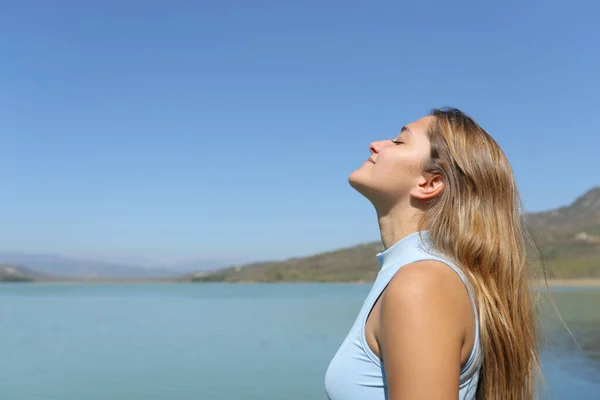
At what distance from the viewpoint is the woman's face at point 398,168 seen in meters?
1.92

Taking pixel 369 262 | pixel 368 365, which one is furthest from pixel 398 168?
pixel 369 262

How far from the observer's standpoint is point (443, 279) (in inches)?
61.4

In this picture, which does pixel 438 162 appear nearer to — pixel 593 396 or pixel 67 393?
pixel 593 396

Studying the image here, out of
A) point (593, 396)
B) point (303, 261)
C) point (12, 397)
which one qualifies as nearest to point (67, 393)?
point (12, 397)

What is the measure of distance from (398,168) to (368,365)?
0.61 m

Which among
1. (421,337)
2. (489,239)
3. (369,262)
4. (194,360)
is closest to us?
(421,337)

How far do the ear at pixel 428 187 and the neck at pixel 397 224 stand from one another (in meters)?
0.06

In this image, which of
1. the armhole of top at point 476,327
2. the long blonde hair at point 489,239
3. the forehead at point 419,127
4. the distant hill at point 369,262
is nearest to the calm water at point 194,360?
the long blonde hair at point 489,239

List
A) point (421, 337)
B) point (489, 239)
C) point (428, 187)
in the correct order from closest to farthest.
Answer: point (421, 337) < point (489, 239) < point (428, 187)

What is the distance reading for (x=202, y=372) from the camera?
14.4 metres

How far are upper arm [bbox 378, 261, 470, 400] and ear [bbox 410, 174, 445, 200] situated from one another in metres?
0.39

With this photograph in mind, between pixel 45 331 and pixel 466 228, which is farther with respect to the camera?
pixel 45 331

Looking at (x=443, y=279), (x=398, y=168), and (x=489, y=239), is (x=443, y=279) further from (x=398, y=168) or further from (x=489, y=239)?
(x=398, y=168)

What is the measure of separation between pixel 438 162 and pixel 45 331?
2479cm
